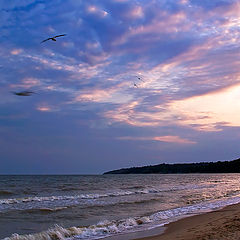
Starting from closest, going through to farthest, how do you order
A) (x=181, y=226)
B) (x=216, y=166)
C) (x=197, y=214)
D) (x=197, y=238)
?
(x=197, y=238) < (x=181, y=226) < (x=197, y=214) < (x=216, y=166)

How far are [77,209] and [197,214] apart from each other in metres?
7.15

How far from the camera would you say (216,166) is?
196 metres

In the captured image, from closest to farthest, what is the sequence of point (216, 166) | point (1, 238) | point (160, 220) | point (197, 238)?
point (197, 238) → point (1, 238) → point (160, 220) → point (216, 166)

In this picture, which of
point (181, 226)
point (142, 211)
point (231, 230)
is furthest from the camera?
point (142, 211)

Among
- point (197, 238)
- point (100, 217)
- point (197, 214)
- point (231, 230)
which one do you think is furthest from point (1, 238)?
point (197, 214)

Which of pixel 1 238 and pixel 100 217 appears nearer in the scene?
pixel 1 238

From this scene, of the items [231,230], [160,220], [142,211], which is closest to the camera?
[231,230]

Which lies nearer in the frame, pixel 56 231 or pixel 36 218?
pixel 56 231

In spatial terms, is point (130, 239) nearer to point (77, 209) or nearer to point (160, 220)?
point (160, 220)

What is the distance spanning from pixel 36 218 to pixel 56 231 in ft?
15.3

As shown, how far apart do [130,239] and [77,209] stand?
9.18m

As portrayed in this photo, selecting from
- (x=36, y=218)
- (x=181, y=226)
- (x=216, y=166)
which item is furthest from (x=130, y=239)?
(x=216, y=166)

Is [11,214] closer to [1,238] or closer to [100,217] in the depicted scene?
[100,217]

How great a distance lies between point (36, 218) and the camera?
17.0 metres
